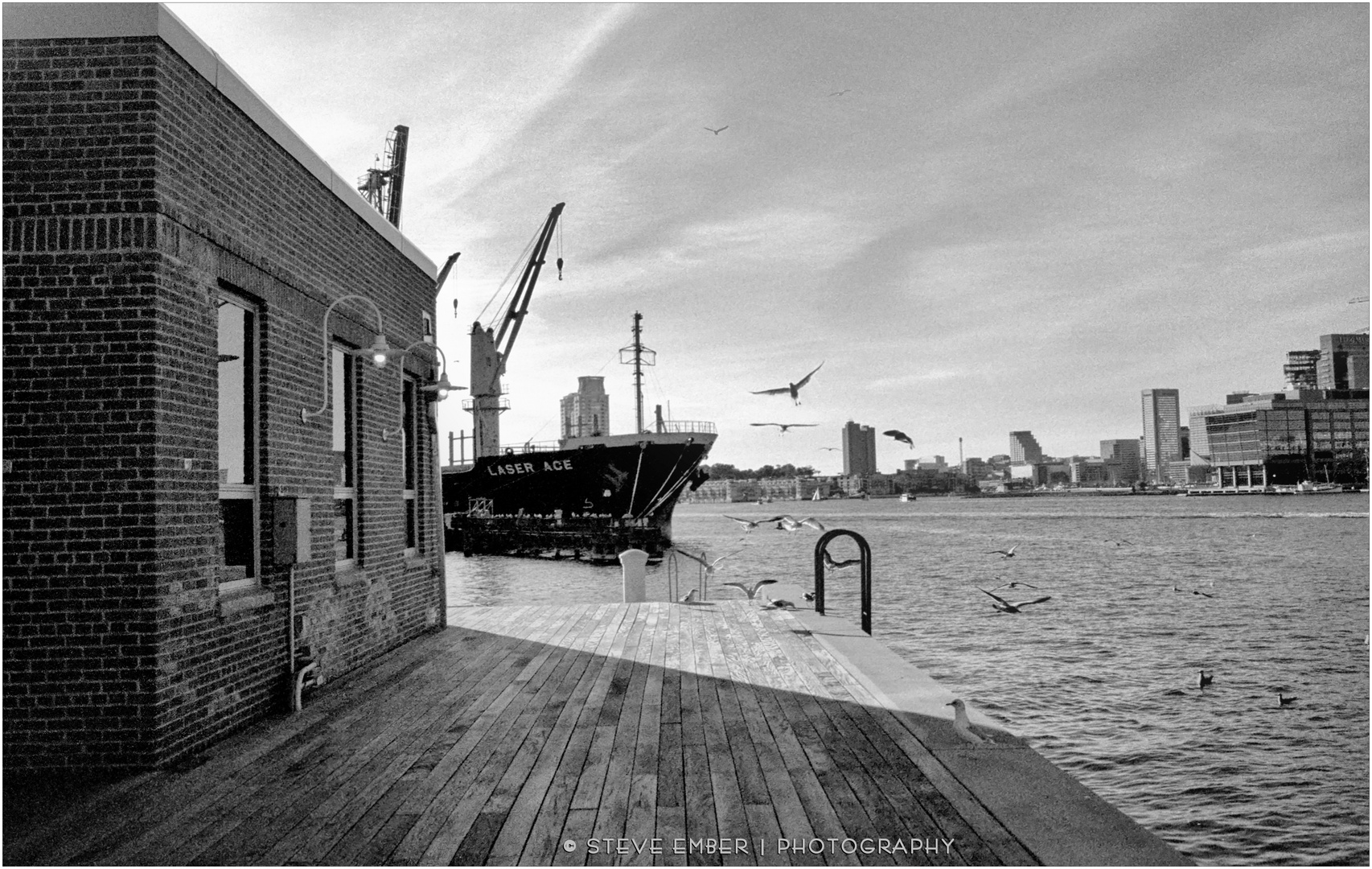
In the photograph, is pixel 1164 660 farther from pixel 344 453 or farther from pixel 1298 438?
pixel 1298 438

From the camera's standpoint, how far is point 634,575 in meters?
13.5

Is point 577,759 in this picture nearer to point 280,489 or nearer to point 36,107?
point 280,489

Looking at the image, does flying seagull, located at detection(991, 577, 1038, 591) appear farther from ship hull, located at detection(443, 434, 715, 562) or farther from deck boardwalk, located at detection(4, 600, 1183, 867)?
deck boardwalk, located at detection(4, 600, 1183, 867)

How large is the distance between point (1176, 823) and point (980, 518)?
100690 mm

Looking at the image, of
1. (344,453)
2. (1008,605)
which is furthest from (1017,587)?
(344,453)

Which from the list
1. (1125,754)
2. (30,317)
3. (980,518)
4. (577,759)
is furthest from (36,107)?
(980,518)

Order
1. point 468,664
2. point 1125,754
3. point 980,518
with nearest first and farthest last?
1. point 468,664
2. point 1125,754
3. point 980,518

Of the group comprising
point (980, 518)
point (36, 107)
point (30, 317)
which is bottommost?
point (980, 518)

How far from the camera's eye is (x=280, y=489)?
22.7ft

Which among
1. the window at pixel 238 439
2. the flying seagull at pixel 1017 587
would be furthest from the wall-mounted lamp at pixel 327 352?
the flying seagull at pixel 1017 587

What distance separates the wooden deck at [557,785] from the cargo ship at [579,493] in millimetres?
38760

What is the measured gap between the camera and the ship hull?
48.8m

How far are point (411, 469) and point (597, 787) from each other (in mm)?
6685

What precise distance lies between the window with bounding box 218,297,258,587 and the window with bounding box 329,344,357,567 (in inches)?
58.4
